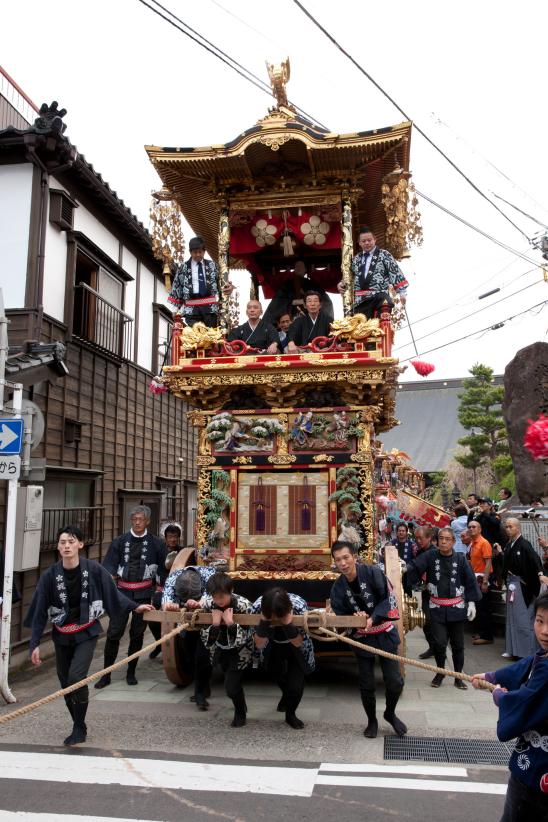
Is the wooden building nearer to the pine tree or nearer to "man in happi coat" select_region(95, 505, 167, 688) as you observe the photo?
"man in happi coat" select_region(95, 505, 167, 688)

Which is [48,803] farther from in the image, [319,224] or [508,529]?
[319,224]

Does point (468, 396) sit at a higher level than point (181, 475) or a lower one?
higher

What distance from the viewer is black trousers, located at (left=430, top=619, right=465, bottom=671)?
21.9 feet

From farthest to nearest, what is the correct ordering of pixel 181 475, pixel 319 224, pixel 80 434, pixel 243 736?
pixel 181 475, pixel 80 434, pixel 319 224, pixel 243 736

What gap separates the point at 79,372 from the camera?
1050cm

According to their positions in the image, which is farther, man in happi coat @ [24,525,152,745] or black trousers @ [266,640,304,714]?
black trousers @ [266,640,304,714]

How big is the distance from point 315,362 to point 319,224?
2.88 m

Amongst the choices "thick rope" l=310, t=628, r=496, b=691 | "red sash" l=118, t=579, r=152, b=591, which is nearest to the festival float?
"red sash" l=118, t=579, r=152, b=591

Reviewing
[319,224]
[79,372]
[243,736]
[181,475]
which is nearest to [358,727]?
[243,736]

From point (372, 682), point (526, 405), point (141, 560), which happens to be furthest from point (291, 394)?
point (526, 405)

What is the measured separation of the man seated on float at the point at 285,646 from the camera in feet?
16.8

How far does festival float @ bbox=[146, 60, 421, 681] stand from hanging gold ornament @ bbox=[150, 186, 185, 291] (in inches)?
16.8

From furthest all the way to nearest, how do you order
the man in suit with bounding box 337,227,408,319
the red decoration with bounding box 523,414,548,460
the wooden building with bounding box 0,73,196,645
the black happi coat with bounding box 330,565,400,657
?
the wooden building with bounding box 0,73,196,645 → the man in suit with bounding box 337,227,408,319 → the black happi coat with bounding box 330,565,400,657 → the red decoration with bounding box 523,414,548,460

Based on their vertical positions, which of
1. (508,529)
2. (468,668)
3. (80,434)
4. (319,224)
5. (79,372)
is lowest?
(468,668)
